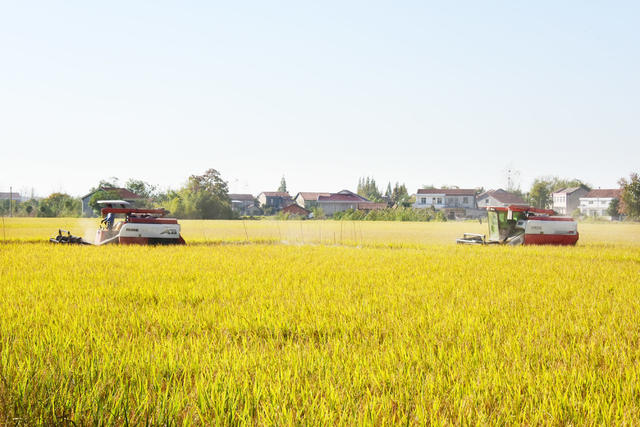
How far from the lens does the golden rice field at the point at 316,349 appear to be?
2.94 meters

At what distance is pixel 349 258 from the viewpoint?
1298 centimetres

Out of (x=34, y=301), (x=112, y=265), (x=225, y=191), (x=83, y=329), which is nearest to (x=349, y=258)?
(x=112, y=265)

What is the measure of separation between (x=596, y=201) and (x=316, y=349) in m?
110

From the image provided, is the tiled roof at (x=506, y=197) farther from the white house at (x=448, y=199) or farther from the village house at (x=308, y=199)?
the village house at (x=308, y=199)

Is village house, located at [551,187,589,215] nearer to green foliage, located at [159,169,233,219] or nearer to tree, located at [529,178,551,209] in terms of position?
tree, located at [529,178,551,209]

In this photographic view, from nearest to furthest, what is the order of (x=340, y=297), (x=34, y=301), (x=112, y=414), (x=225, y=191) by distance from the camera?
(x=112, y=414) < (x=34, y=301) < (x=340, y=297) < (x=225, y=191)

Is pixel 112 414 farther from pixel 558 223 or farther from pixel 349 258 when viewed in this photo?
pixel 558 223

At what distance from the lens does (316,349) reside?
421cm

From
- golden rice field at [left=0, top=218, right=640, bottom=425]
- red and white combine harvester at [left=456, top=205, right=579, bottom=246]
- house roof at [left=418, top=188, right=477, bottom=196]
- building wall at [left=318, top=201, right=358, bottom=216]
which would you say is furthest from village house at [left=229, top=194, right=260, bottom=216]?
golden rice field at [left=0, top=218, right=640, bottom=425]

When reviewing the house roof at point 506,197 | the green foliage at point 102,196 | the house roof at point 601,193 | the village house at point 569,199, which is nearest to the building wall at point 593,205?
the house roof at point 601,193

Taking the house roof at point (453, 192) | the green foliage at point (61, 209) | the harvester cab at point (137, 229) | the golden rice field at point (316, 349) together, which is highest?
the house roof at point (453, 192)

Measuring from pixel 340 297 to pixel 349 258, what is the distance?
601 centimetres

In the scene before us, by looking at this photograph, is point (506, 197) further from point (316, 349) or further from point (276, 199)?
point (316, 349)

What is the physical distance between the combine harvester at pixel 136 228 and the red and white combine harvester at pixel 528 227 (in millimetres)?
11014
